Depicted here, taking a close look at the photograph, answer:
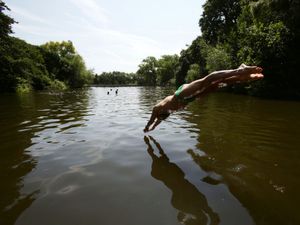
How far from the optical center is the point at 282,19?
2273 cm

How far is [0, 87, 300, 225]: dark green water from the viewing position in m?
3.30

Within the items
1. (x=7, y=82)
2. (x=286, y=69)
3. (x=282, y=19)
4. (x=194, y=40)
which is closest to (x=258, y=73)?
(x=286, y=69)

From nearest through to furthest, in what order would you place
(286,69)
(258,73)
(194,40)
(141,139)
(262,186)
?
(262,186)
(258,73)
(141,139)
(286,69)
(194,40)

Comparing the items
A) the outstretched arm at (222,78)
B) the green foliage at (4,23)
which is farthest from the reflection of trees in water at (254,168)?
the green foliage at (4,23)

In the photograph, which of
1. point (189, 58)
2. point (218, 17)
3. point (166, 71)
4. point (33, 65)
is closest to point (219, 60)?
point (218, 17)

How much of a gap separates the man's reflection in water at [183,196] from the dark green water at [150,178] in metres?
0.01

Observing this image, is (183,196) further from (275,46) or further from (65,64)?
(65,64)

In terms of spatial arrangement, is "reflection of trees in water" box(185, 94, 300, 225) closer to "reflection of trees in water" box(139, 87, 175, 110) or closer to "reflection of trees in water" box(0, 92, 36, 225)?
"reflection of trees in water" box(0, 92, 36, 225)

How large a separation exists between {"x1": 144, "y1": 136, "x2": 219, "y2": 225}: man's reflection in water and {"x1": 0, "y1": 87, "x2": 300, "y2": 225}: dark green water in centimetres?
1

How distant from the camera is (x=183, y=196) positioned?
3812 millimetres

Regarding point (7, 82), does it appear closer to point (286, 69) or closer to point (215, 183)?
point (286, 69)

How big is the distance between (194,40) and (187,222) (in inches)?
2565

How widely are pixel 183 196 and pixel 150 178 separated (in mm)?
867

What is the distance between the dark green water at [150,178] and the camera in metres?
3.30
